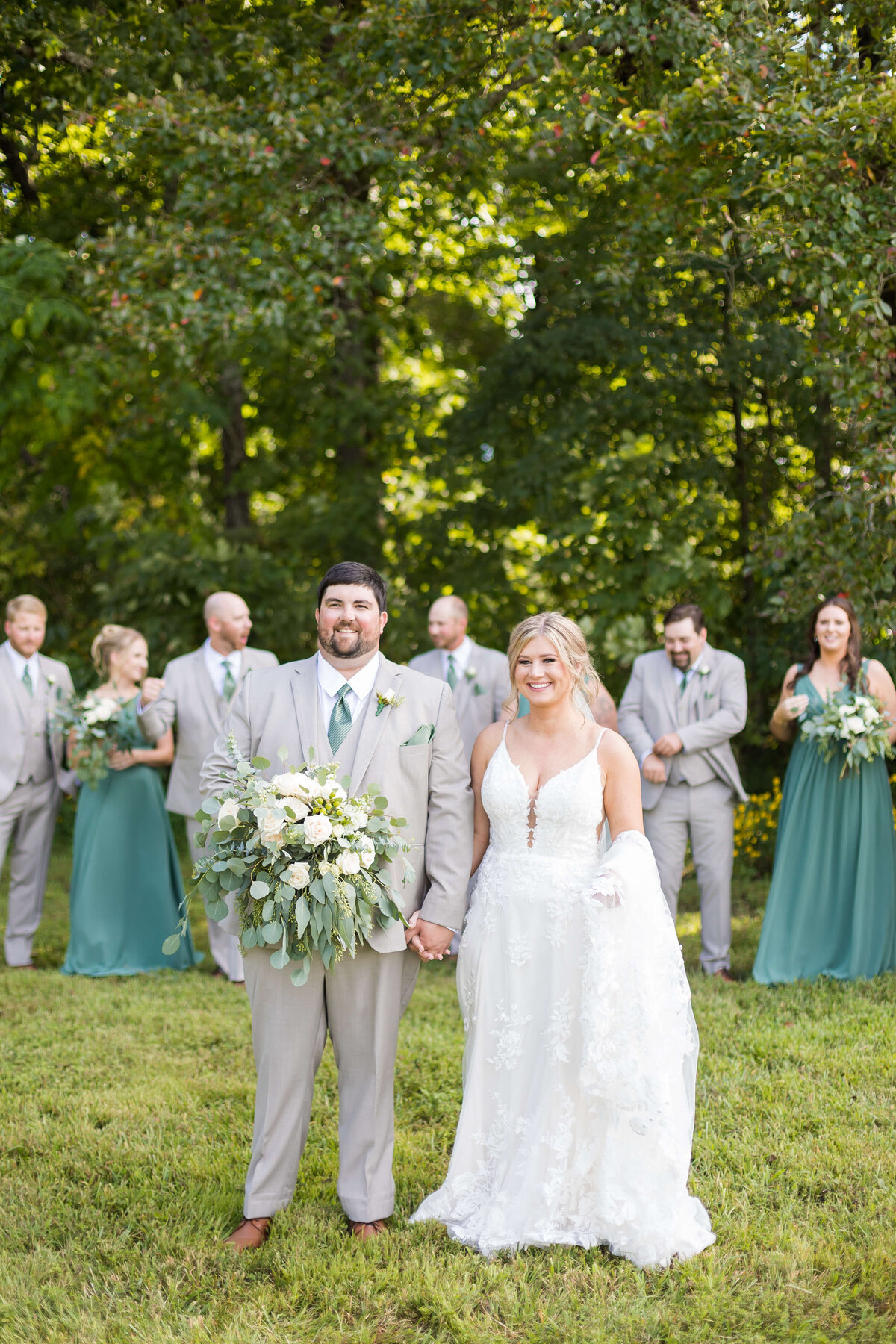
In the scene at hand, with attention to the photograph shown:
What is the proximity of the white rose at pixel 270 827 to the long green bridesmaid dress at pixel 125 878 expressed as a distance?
15.1 ft

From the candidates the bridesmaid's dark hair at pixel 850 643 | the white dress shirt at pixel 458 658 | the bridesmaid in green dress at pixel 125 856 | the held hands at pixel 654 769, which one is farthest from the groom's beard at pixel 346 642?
the bridesmaid in green dress at pixel 125 856

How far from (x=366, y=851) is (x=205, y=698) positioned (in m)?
4.29

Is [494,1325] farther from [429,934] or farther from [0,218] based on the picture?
[0,218]

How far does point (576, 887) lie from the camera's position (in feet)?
13.2

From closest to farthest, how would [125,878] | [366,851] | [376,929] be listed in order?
[366,851], [376,929], [125,878]

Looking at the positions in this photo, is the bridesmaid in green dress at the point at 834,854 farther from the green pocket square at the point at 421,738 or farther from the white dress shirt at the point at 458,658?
the green pocket square at the point at 421,738

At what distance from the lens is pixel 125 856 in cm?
802

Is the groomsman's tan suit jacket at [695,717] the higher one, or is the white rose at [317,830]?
the groomsman's tan suit jacket at [695,717]

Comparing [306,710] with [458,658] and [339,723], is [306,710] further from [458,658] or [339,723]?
[458,658]

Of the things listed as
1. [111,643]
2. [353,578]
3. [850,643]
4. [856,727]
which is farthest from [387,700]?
[111,643]

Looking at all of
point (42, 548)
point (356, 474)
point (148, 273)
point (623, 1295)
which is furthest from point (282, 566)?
point (623, 1295)

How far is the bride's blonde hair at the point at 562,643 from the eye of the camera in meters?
4.11

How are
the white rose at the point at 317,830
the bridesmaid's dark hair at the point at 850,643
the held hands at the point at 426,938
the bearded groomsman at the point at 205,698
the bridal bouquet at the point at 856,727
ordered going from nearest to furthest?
the white rose at the point at 317,830
the held hands at the point at 426,938
the bridal bouquet at the point at 856,727
the bridesmaid's dark hair at the point at 850,643
the bearded groomsman at the point at 205,698

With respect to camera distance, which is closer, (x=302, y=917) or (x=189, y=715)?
(x=302, y=917)
